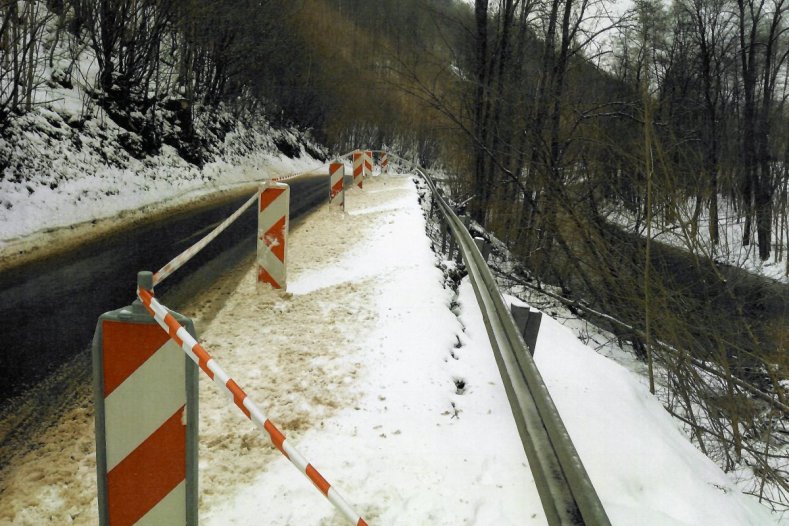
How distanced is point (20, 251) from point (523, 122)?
11250 millimetres

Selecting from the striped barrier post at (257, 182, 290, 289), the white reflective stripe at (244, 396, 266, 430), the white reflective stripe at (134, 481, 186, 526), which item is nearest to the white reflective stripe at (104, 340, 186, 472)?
the white reflective stripe at (134, 481, 186, 526)

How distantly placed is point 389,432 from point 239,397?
181 centimetres

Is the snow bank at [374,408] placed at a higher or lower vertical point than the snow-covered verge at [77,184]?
lower

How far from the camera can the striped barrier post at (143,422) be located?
1.88 metres

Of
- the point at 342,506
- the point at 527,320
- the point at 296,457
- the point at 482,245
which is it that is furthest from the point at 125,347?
the point at 482,245

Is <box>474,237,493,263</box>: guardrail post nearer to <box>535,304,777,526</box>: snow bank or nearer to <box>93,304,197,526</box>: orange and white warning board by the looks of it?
<box>535,304,777,526</box>: snow bank

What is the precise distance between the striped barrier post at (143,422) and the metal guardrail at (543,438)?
1423 mm

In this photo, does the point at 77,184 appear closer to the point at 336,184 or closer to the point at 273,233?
the point at 336,184

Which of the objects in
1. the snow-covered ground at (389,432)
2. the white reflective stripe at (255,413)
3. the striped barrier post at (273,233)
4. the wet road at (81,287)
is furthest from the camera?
the striped barrier post at (273,233)

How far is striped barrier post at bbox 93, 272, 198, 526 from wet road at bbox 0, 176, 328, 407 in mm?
2139

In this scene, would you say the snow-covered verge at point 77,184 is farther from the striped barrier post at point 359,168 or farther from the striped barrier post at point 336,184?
the striped barrier post at point 359,168

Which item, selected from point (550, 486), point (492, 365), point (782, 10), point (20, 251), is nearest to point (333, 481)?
point (550, 486)

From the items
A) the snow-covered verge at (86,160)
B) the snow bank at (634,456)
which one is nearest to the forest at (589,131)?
the snow-covered verge at (86,160)

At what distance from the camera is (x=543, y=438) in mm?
2348
